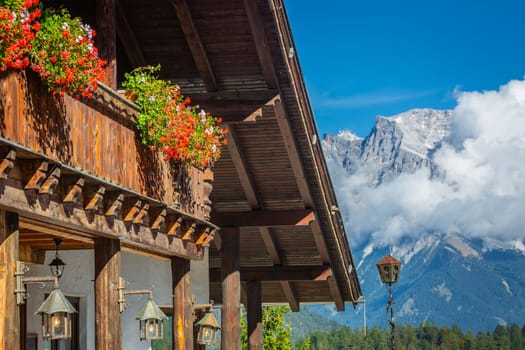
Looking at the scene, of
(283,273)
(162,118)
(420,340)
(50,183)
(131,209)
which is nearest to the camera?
(50,183)

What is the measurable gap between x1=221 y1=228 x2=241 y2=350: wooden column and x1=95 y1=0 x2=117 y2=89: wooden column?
7338 millimetres

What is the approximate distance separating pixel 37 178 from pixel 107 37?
11.7 feet

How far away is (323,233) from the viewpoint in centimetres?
2077

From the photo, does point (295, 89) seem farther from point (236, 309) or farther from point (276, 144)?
point (236, 309)

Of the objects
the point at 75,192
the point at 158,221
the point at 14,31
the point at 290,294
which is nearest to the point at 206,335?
the point at 158,221

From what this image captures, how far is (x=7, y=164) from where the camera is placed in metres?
7.99

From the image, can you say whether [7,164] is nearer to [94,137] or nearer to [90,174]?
[90,174]

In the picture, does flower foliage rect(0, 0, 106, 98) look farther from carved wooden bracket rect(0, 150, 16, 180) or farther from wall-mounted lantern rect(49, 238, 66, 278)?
wall-mounted lantern rect(49, 238, 66, 278)

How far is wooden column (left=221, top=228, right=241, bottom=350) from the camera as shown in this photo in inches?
720

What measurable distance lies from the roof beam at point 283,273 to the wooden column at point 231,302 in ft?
14.2

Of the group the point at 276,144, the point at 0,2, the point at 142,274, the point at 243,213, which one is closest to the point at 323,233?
the point at 243,213

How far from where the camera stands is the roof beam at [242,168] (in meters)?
16.8

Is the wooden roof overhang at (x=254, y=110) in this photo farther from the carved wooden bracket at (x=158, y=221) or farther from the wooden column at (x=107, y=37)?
the carved wooden bracket at (x=158, y=221)

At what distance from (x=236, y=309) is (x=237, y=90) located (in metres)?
4.80
